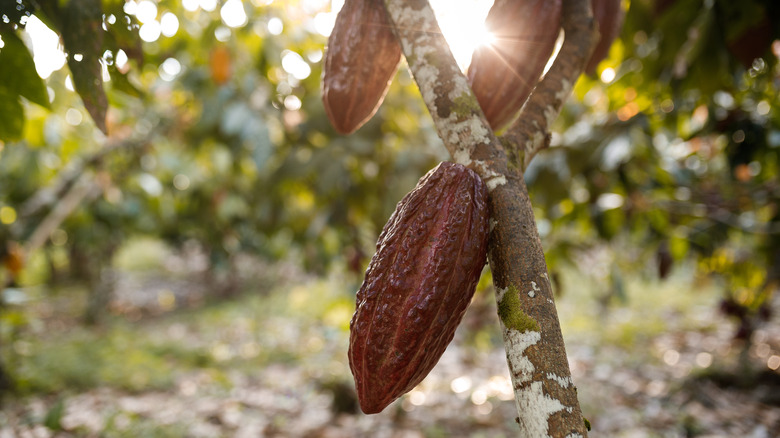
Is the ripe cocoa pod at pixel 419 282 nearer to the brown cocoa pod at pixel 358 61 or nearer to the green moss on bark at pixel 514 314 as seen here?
the green moss on bark at pixel 514 314

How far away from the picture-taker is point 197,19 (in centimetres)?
256

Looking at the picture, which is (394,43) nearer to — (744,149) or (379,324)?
(379,324)

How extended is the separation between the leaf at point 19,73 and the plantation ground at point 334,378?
1.44 m

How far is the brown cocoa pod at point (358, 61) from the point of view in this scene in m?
0.75

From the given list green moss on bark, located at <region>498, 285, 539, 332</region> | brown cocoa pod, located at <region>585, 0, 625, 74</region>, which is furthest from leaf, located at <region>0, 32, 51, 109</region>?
brown cocoa pod, located at <region>585, 0, 625, 74</region>

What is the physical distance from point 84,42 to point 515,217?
621 mm

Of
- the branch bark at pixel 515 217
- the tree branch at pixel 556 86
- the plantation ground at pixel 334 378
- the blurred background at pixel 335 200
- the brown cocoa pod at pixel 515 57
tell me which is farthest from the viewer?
the plantation ground at pixel 334 378

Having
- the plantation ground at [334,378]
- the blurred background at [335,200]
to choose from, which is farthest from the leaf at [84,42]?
the plantation ground at [334,378]

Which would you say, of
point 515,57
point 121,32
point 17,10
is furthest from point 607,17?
point 17,10

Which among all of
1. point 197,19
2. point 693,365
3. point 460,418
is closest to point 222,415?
point 460,418

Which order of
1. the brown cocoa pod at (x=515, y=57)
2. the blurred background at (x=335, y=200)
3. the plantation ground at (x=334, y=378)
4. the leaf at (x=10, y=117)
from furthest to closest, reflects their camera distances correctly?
the plantation ground at (x=334, y=378), the blurred background at (x=335, y=200), the leaf at (x=10, y=117), the brown cocoa pod at (x=515, y=57)

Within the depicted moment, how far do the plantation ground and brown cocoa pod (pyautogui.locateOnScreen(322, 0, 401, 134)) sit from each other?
1.31m

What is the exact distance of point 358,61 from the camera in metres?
0.78

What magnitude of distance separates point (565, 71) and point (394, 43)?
10.0 inches
